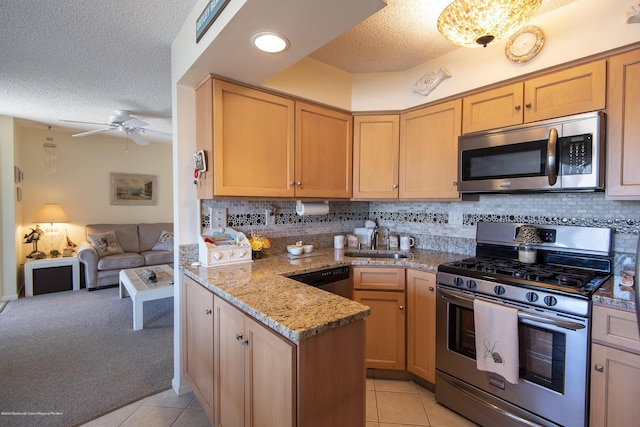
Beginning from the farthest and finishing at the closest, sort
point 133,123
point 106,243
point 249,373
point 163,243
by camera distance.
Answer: point 163,243 → point 106,243 → point 133,123 → point 249,373

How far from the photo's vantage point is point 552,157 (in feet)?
5.45

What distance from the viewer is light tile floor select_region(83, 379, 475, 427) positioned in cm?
176

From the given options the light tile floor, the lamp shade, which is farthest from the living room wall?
the light tile floor

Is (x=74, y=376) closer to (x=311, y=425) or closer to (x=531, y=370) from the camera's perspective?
(x=311, y=425)

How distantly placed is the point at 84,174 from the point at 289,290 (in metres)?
5.19

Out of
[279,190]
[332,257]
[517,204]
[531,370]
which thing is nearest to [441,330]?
[531,370]

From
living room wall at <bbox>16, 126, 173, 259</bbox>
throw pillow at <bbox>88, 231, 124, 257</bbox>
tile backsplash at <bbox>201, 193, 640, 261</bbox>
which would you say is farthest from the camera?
throw pillow at <bbox>88, 231, 124, 257</bbox>

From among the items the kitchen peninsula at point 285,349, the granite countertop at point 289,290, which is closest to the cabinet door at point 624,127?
the granite countertop at point 289,290

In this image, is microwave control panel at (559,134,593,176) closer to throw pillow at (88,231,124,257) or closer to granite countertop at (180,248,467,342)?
granite countertop at (180,248,467,342)

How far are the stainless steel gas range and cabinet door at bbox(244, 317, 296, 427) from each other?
1.24 m

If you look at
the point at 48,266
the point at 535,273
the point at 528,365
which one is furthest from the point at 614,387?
the point at 48,266

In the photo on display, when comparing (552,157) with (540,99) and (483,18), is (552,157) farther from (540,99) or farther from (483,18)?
(483,18)

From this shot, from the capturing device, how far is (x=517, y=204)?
2.12m

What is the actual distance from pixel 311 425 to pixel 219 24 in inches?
66.6
